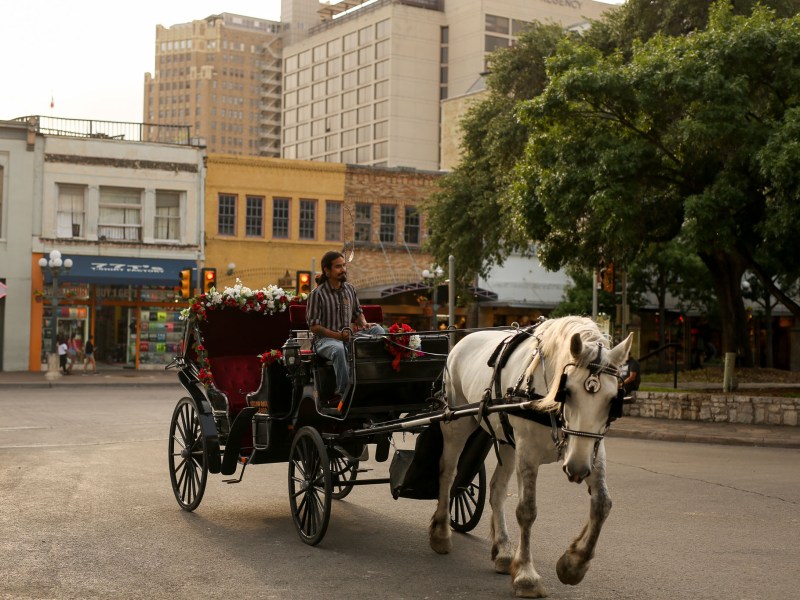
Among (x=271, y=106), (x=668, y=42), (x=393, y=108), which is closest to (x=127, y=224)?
(x=668, y=42)

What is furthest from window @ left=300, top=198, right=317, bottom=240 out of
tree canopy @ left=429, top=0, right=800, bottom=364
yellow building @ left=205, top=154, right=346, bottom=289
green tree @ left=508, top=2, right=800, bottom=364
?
green tree @ left=508, top=2, right=800, bottom=364

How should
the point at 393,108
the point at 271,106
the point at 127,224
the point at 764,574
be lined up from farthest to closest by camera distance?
the point at 271,106
the point at 393,108
the point at 127,224
the point at 764,574

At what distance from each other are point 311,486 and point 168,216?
35800 mm

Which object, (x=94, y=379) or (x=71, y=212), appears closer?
(x=94, y=379)

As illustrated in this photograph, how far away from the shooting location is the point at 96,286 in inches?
1619

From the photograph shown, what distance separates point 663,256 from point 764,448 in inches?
909

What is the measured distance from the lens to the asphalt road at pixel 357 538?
22.5 ft

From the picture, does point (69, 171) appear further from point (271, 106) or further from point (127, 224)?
point (271, 106)

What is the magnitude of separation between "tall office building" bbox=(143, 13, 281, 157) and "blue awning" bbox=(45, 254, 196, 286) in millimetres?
138334

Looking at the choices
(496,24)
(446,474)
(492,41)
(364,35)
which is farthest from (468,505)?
(364,35)

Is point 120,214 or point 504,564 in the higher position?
point 120,214

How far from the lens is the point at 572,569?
6449mm

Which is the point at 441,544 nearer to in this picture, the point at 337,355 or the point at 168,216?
the point at 337,355

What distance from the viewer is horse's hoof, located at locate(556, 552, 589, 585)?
6.44 m
